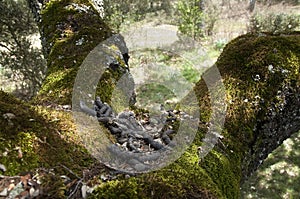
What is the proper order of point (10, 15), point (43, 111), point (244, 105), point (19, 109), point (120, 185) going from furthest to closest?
point (10, 15) < point (244, 105) < point (43, 111) < point (19, 109) < point (120, 185)

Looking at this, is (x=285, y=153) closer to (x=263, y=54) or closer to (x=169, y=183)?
(x=263, y=54)

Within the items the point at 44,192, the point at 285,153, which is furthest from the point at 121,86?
the point at 285,153

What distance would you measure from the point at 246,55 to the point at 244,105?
56 centimetres

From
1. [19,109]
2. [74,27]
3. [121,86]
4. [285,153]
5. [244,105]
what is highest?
[74,27]

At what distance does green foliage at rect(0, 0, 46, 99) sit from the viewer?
27.0 ft

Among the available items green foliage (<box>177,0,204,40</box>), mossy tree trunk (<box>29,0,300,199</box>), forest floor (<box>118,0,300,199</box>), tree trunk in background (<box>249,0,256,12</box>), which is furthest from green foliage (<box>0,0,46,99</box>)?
tree trunk in background (<box>249,0,256,12</box>)

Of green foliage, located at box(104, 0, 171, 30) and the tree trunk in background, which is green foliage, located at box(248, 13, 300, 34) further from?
the tree trunk in background

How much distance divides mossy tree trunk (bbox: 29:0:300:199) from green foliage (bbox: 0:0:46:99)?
530 cm

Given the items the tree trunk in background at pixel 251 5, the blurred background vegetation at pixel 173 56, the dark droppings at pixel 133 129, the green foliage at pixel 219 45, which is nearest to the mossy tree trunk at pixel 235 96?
the dark droppings at pixel 133 129

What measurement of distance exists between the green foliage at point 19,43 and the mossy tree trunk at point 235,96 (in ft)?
17.4

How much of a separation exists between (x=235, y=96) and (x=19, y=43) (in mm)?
7182

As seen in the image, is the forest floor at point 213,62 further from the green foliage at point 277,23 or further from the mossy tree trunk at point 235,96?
the mossy tree trunk at point 235,96

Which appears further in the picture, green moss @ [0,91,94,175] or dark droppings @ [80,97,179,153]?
dark droppings @ [80,97,179,153]

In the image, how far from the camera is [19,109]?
187 centimetres
